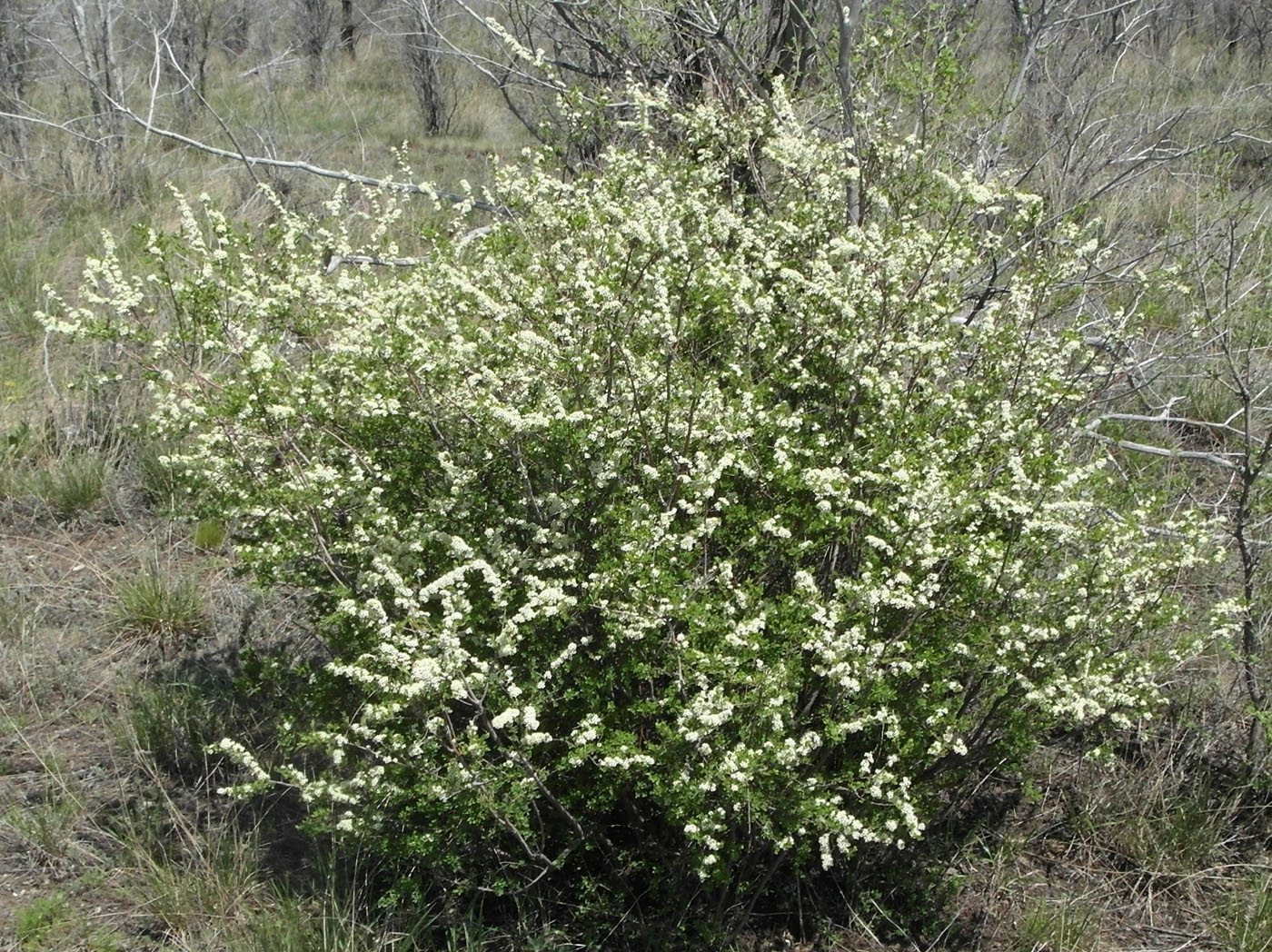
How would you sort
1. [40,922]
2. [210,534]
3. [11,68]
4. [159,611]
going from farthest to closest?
1. [11,68]
2. [210,534]
3. [159,611]
4. [40,922]

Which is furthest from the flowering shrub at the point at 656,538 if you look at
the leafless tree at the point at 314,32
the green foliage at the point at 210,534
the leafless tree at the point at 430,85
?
the leafless tree at the point at 314,32

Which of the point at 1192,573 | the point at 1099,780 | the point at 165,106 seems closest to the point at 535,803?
the point at 1099,780

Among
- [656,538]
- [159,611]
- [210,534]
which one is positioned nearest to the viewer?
[656,538]

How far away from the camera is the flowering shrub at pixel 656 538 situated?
3.10m

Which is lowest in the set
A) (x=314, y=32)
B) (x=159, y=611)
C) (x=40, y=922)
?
(x=40, y=922)

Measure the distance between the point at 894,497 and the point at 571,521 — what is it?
94 cm

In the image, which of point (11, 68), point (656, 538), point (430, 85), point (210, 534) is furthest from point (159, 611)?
point (430, 85)

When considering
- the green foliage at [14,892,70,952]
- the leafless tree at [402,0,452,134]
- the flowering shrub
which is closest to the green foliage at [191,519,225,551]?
the flowering shrub

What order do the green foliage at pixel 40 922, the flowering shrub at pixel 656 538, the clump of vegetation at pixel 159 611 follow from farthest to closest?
the clump of vegetation at pixel 159 611
the green foliage at pixel 40 922
the flowering shrub at pixel 656 538

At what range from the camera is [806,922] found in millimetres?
3816

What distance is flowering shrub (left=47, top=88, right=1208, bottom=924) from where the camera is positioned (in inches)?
122

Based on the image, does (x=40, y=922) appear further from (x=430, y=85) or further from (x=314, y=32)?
(x=314, y=32)

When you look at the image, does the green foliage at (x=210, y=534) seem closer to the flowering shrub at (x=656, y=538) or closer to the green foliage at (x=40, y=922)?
the flowering shrub at (x=656, y=538)

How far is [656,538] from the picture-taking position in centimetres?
313
